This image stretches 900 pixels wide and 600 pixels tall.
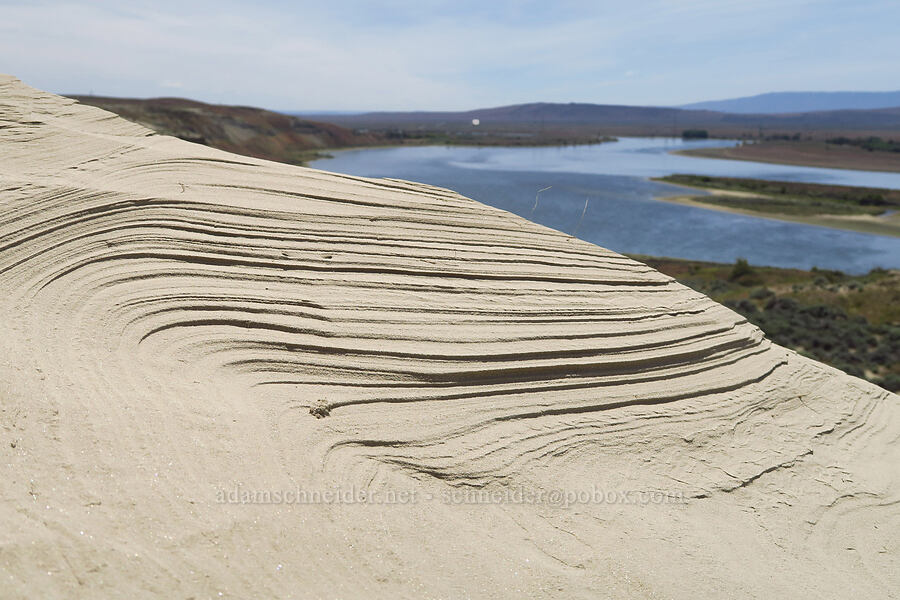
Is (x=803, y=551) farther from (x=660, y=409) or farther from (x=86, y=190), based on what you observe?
(x=86, y=190)

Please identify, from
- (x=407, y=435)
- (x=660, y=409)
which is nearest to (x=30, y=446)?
(x=407, y=435)

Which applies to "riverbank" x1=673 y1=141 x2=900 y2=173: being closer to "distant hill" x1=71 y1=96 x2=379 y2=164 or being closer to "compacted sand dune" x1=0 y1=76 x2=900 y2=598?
"distant hill" x1=71 y1=96 x2=379 y2=164

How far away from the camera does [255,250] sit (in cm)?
550

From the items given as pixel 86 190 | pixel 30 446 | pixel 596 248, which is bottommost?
pixel 30 446

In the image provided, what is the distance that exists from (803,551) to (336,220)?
5.03 m

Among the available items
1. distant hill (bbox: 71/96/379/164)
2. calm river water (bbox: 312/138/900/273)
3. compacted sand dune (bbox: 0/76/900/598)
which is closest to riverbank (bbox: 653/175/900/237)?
calm river water (bbox: 312/138/900/273)

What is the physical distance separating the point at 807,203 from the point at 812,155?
5043 centimetres

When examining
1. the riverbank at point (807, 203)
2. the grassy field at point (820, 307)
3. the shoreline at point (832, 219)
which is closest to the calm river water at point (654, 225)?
the shoreline at point (832, 219)

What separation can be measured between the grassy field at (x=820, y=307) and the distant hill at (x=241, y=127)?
Answer: 24.6m

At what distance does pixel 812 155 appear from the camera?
289 ft

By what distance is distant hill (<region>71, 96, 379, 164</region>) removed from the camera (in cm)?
4603

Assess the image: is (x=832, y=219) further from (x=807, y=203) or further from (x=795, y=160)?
(x=795, y=160)

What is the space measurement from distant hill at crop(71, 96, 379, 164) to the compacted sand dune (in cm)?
3114

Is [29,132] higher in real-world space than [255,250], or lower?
higher
